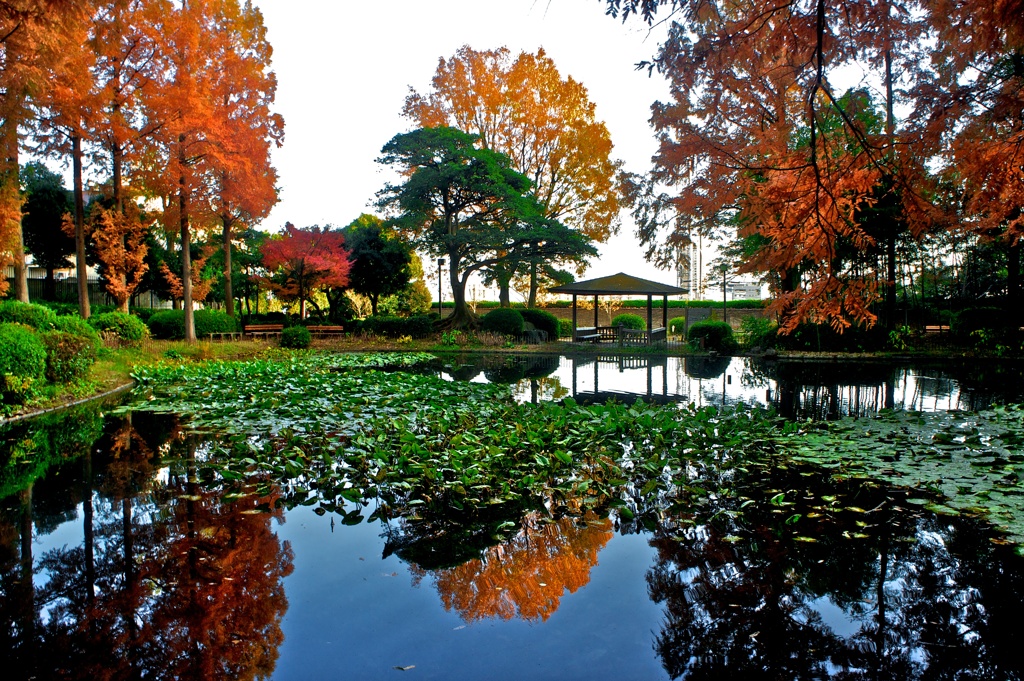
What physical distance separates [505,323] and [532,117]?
36.2 ft

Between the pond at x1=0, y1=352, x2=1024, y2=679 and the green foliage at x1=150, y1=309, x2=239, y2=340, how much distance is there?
16.4 m

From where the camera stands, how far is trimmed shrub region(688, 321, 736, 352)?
20406 millimetres

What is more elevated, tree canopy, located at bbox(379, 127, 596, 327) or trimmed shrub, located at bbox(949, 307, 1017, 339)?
tree canopy, located at bbox(379, 127, 596, 327)

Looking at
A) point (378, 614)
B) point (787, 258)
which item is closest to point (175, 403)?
point (378, 614)

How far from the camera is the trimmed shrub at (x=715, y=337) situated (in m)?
20.4

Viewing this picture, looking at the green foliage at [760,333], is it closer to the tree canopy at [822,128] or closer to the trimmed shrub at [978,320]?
the trimmed shrub at [978,320]

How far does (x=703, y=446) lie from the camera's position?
5.90m

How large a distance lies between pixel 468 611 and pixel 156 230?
3023 cm

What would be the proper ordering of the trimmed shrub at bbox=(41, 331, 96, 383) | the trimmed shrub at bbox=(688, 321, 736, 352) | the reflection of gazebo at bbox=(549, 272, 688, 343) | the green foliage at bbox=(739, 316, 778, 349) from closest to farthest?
the trimmed shrub at bbox=(41, 331, 96, 383) < the green foliage at bbox=(739, 316, 778, 349) < the trimmed shrub at bbox=(688, 321, 736, 352) < the reflection of gazebo at bbox=(549, 272, 688, 343)

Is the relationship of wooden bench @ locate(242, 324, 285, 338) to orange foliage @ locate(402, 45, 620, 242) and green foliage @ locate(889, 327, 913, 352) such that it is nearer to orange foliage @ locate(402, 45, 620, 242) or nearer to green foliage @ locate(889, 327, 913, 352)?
orange foliage @ locate(402, 45, 620, 242)

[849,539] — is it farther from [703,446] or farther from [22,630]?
[22,630]

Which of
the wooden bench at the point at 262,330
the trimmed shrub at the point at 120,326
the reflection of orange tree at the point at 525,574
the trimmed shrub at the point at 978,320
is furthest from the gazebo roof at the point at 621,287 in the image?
the reflection of orange tree at the point at 525,574

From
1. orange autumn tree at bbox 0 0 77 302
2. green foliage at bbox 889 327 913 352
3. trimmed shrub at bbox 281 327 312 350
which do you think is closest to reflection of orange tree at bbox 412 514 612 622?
orange autumn tree at bbox 0 0 77 302

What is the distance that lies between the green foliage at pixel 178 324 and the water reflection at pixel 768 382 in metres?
9.30
